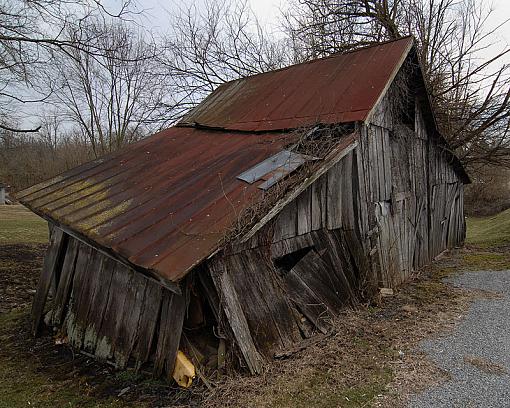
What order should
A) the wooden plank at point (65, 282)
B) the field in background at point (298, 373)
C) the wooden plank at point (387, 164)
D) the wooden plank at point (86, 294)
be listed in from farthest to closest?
the wooden plank at point (387, 164) < the wooden plank at point (65, 282) < the wooden plank at point (86, 294) < the field in background at point (298, 373)

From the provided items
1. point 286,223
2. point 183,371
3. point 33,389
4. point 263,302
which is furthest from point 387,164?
point 33,389

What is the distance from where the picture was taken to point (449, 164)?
1280 cm

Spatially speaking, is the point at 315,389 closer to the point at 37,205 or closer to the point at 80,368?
the point at 80,368

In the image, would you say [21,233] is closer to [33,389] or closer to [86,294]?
[86,294]

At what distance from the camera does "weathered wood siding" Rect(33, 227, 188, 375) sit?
4578mm

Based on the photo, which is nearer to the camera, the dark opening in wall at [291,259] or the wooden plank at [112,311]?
the wooden plank at [112,311]

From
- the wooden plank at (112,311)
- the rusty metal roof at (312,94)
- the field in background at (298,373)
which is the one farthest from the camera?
the rusty metal roof at (312,94)

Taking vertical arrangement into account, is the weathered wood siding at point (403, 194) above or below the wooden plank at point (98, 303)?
above

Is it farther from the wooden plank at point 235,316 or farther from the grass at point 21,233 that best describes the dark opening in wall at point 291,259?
the grass at point 21,233

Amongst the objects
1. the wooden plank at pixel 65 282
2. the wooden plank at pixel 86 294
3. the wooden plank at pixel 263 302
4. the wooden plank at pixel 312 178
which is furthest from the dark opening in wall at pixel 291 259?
the wooden plank at pixel 65 282

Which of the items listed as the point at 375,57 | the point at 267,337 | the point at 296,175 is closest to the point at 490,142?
the point at 375,57

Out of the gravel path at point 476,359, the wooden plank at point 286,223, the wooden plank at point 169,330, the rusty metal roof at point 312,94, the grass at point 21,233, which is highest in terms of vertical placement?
the rusty metal roof at point 312,94

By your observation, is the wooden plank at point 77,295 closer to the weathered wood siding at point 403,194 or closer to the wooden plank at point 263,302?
the wooden plank at point 263,302

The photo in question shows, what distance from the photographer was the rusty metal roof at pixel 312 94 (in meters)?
6.98
